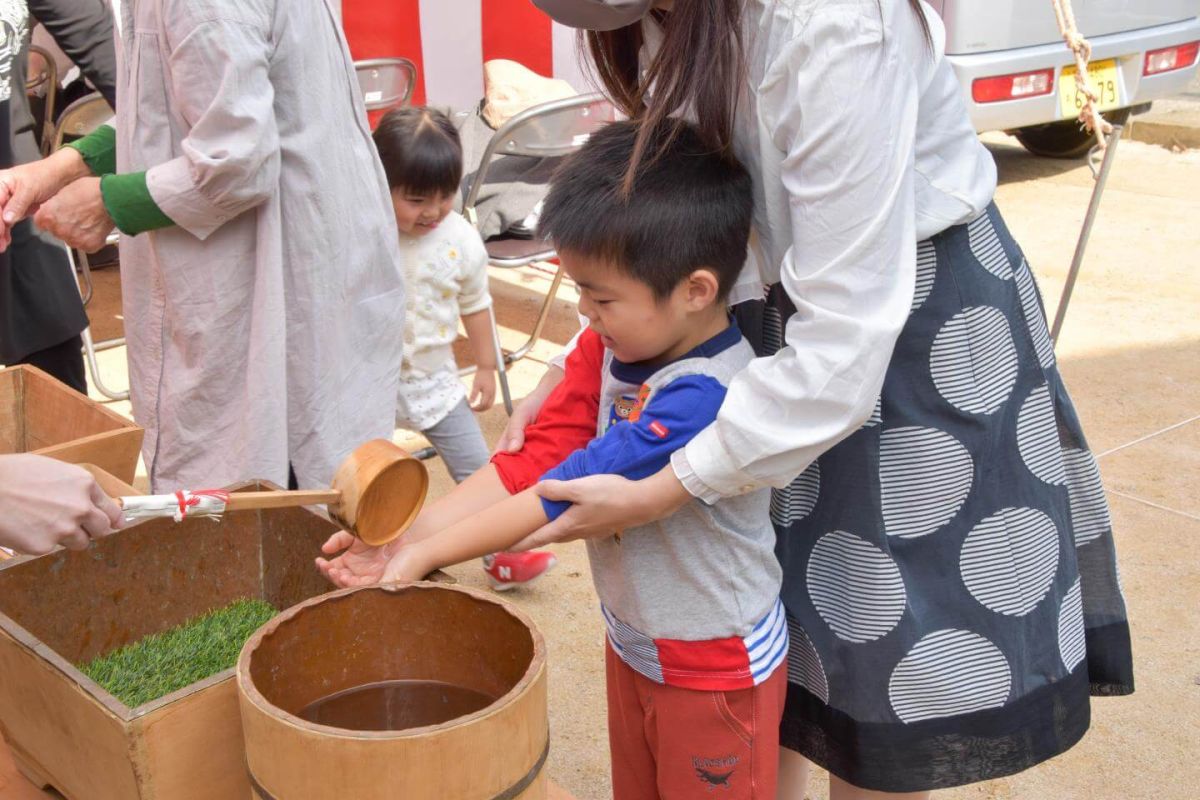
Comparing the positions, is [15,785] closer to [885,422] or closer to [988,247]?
→ [885,422]

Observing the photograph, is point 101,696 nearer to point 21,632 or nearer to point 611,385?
point 21,632

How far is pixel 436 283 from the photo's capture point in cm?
287

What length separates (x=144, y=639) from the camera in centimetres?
158

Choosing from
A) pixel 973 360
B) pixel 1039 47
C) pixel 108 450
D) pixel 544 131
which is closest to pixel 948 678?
pixel 973 360

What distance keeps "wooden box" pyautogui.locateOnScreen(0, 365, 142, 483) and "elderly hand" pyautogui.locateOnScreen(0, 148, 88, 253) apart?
24 centimetres

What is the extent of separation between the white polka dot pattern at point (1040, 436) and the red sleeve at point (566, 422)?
1.62ft

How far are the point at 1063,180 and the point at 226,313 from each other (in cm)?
552

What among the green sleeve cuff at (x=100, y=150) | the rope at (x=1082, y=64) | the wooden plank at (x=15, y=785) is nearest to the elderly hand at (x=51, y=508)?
the wooden plank at (x=15, y=785)

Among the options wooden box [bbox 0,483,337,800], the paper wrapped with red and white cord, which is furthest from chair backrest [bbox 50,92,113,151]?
the paper wrapped with red and white cord

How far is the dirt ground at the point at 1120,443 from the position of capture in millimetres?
2346

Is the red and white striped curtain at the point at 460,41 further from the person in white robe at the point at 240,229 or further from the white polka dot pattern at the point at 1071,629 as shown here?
the white polka dot pattern at the point at 1071,629

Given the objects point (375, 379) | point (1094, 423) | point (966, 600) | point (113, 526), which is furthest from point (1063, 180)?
point (113, 526)

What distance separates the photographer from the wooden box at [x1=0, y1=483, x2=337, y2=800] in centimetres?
111

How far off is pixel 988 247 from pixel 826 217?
32 cm
